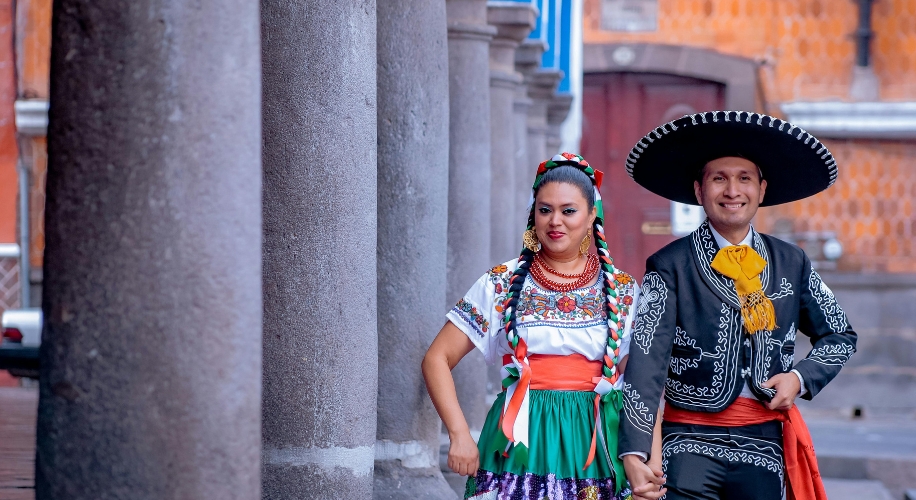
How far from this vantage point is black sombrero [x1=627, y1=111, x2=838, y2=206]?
3.55 m

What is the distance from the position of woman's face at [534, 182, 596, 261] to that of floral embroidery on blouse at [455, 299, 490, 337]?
0.88 feet

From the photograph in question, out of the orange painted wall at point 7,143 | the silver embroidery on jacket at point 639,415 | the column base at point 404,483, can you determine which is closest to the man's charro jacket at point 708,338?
the silver embroidery on jacket at point 639,415

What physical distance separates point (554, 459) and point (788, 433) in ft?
2.14

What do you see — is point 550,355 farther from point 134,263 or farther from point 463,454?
point 134,263

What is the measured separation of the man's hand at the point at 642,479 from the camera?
3375 millimetres

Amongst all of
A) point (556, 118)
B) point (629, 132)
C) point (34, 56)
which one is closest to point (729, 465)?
point (34, 56)

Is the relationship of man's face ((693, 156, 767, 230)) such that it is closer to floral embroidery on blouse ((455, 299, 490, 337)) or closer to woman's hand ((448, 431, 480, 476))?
floral embroidery on blouse ((455, 299, 490, 337))

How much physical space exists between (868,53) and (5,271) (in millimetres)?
9728

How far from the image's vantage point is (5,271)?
37.3 feet

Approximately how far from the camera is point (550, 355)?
3535 millimetres

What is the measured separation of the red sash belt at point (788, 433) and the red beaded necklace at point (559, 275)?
491 mm

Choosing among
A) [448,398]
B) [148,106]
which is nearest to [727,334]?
[448,398]

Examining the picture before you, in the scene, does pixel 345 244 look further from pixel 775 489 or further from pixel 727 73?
pixel 727 73

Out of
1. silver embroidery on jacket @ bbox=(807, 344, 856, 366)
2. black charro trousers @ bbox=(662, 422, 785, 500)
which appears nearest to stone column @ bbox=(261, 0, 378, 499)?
black charro trousers @ bbox=(662, 422, 785, 500)
